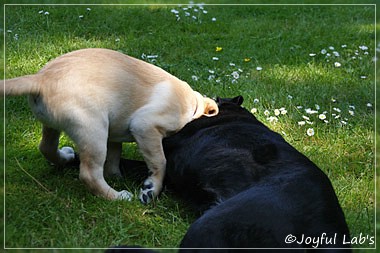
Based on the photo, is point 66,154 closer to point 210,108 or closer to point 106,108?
point 106,108

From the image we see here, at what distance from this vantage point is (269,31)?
268 inches

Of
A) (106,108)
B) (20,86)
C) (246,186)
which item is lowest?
(246,186)

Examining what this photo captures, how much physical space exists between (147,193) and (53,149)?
27.3 inches

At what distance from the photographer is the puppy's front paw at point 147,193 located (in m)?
3.69

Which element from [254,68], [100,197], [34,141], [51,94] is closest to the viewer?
[51,94]

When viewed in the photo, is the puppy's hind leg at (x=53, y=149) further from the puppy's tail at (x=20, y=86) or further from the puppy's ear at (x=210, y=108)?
the puppy's ear at (x=210, y=108)

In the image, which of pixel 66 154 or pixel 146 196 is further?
pixel 66 154

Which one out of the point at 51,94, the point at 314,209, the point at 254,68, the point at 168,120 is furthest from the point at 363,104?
the point at 51,94

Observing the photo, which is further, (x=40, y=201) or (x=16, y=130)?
(x=16, y=130)

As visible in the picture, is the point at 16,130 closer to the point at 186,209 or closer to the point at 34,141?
the point at 34,141

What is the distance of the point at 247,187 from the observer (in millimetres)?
3250

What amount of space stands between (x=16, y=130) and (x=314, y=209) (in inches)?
95.7

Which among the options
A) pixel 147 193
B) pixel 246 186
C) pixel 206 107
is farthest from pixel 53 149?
pixel 246 186

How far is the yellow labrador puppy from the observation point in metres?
3.39
